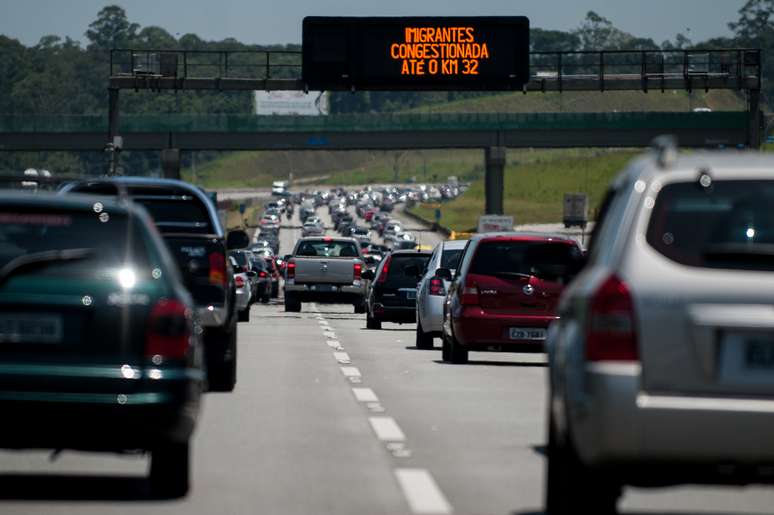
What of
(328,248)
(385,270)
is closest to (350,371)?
(385,270)

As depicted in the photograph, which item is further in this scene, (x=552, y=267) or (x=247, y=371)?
(x=247, y=371)

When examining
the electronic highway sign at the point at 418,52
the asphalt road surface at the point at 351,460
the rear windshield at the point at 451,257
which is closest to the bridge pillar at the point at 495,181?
the electronic highway sign at the point at 418,52

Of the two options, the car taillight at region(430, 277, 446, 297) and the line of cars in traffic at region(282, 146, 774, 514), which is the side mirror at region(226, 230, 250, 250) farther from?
the line of cars in traffic at region(282, 146, 774, 514)

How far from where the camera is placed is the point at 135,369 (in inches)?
372

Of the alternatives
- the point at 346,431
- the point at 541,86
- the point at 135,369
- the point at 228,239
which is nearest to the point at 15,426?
the point at 135,369

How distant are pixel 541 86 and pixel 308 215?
129256 mm

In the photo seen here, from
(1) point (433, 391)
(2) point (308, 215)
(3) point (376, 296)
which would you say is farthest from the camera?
(2) point (308, 215)

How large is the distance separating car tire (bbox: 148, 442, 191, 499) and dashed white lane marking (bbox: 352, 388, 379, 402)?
679 cm

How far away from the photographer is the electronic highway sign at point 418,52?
56781 millimetres

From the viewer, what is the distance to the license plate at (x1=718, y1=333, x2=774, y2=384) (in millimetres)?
7863

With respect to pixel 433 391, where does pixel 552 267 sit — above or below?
above

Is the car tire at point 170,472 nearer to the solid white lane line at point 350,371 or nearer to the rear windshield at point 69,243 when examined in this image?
the rear windshield at point 69,243

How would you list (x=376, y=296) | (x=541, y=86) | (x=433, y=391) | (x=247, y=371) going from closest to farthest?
(x=433, y=391) < (x=247, y=371) < (x=376, y=296) < (x=541, y=86)

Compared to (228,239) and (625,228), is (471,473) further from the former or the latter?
(228,239)
